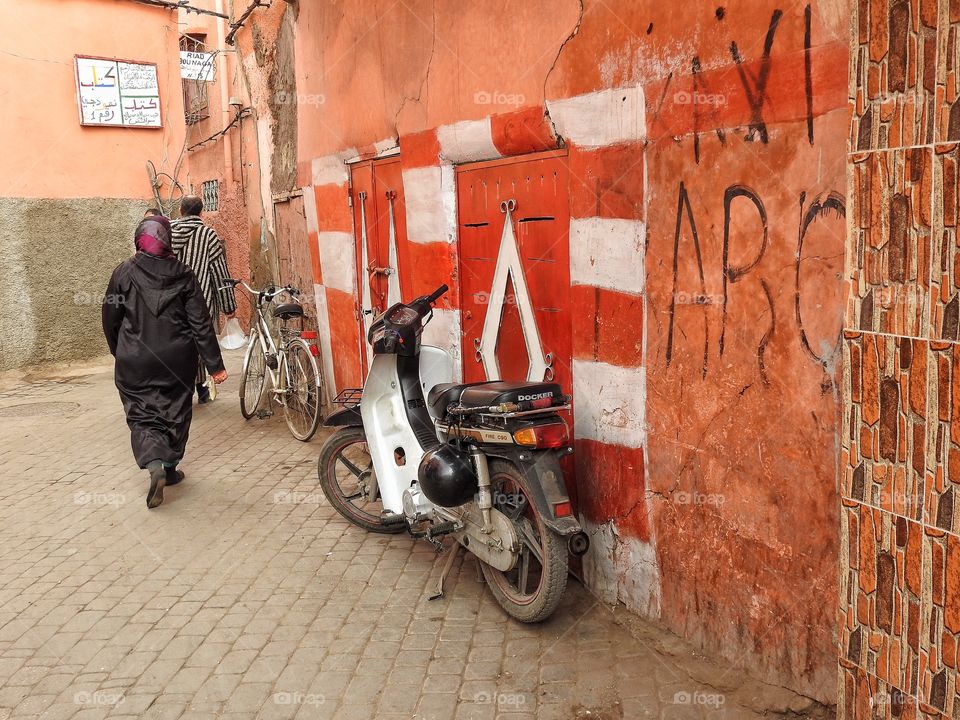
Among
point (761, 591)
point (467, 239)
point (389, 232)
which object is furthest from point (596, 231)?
point (389, 232)

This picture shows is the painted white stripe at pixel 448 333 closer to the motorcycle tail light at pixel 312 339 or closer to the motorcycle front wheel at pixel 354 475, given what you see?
the motorcycle front wheel at pixel 354 475

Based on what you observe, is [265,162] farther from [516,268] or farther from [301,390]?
[516,268]

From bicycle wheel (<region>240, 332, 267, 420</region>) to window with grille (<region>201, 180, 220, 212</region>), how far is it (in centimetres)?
717

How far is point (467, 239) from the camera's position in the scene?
5043 millimetres

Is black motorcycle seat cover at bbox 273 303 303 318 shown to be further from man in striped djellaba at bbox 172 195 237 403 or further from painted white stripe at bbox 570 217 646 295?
painted white stripe at bbox 570 217 646 295

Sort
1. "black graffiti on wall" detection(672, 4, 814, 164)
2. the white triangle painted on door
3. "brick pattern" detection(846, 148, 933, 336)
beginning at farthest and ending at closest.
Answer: the white triangle painted on door < "black graffiti on wall" detection(672, 4, 814, 164) < "brick pattern" detection(846, 148, 933, 336)

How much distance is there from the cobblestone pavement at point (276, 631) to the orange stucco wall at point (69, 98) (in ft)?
25.4

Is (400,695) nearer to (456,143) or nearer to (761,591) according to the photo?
(761,591)

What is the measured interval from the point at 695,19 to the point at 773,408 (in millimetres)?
1475

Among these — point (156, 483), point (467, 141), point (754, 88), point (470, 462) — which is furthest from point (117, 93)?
point (754, 88)

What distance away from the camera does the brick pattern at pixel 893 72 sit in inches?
94.6

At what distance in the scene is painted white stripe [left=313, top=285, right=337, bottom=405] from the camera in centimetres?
790

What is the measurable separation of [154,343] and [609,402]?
3469 mm

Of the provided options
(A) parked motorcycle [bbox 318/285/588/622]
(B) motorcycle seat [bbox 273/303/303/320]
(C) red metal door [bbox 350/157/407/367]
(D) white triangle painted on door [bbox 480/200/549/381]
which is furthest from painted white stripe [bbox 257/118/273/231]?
(D) white triangle painted on door [bbox 480/200/549/381]
